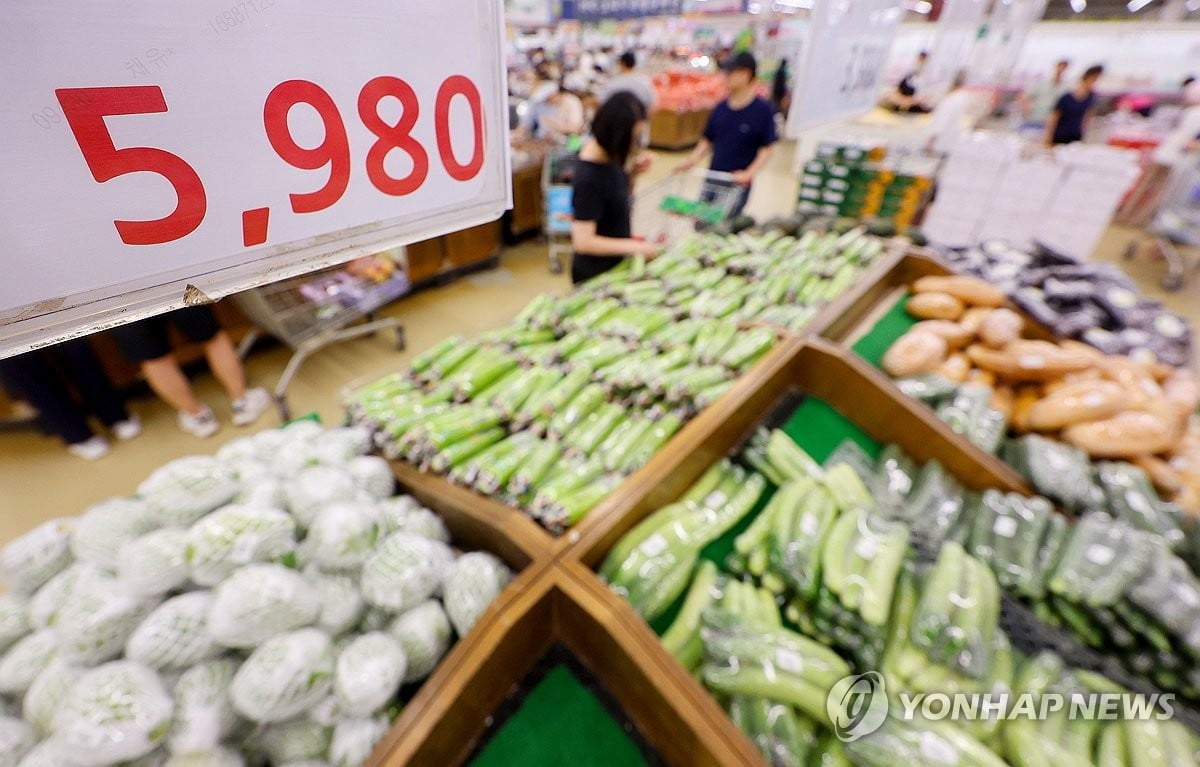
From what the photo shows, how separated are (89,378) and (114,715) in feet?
10.8

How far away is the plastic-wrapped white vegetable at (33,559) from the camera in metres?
1.12

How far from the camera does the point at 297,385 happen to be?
12.4 feet

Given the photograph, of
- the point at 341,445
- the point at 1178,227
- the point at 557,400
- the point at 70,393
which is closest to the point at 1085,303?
the point at 557,400

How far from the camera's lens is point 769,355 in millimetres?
1920

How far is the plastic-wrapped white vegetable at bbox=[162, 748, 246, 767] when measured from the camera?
880mm

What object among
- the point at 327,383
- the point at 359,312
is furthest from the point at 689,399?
the point at 327,383

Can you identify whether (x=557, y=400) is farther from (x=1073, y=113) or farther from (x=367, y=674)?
(x=1073, y=113)

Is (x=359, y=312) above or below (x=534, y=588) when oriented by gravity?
below

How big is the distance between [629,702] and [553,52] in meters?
15.6

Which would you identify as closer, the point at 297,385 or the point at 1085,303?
the point at 1085,303

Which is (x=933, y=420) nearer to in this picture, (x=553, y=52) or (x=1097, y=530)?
(x=1097, y=530)

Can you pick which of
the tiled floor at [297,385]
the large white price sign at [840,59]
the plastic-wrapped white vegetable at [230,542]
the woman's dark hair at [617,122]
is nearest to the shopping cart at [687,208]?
the large white price sign at [840,59]

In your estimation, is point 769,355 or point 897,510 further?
point 769,355

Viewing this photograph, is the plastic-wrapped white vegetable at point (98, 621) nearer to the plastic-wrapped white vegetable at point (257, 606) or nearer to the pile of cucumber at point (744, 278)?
the plastic-wrapped white vegetable at point (257, 606)
